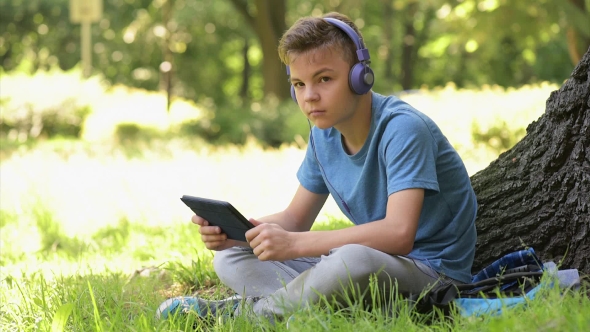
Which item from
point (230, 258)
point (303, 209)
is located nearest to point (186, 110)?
point (303, 209)

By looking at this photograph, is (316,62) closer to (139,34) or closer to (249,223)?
(249,223)

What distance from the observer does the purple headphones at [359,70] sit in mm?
2904

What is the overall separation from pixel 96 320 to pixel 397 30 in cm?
3354

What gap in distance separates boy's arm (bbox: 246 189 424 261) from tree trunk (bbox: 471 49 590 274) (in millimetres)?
562

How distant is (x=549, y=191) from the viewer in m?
3.32

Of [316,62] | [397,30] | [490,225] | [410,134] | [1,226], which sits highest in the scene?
[397,30]

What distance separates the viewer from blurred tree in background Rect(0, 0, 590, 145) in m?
18.8

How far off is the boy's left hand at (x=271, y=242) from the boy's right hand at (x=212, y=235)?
0.35 metres

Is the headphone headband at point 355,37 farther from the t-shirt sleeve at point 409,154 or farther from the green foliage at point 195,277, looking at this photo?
the green foliage at point 195,277

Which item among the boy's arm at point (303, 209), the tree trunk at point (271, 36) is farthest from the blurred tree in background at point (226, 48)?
the boy's arm at point (303, 209)

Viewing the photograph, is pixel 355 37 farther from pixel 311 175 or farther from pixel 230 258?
pixel 230 258

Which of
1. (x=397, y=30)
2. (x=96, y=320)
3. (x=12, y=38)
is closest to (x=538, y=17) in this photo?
(x=96, y=320)

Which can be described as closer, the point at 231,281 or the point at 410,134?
the point at 410,134

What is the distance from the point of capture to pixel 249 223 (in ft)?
9.57
